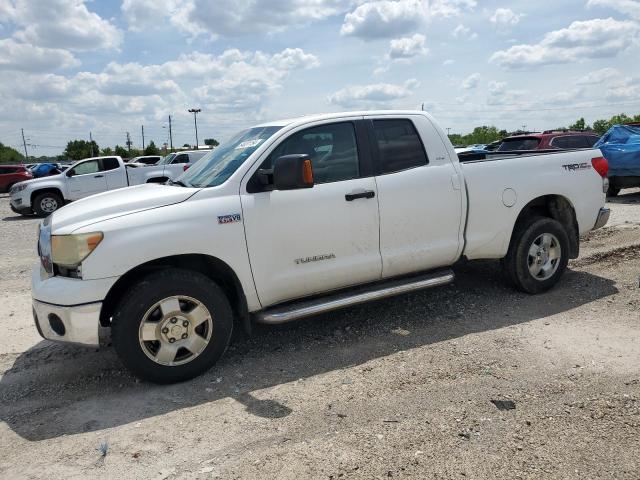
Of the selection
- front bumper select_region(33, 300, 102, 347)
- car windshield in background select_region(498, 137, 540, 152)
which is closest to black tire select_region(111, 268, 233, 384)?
front bumper select_region(33, 300, 102, 347)

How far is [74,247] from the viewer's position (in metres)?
3.72

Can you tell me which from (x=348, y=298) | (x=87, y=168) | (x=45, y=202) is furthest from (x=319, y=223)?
(x=87, y=168)

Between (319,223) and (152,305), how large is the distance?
1395 millimetres

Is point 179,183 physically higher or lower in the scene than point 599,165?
higher

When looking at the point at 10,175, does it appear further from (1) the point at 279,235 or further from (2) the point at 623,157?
(1) the point at 279,235

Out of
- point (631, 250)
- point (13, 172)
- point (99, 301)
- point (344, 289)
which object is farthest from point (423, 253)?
point (13, 172)

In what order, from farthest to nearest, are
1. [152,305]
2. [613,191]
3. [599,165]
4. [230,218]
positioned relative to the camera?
[613,191]
[599,165]
[230,218]
[152,305]

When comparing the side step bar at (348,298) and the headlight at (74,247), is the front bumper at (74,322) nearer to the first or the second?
the headlight at (74,247)

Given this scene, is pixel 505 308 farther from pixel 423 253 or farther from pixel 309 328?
pixel 309 328

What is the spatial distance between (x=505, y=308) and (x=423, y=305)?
78cm

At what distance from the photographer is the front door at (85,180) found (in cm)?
1689

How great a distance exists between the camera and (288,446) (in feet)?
10.3

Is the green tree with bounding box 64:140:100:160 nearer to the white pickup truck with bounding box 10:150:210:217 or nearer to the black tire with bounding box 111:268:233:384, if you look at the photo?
the white pickup truck with bounding box 10:150:210:217

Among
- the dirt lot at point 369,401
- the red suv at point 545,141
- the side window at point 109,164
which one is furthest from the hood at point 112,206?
the side window at point 109,164
